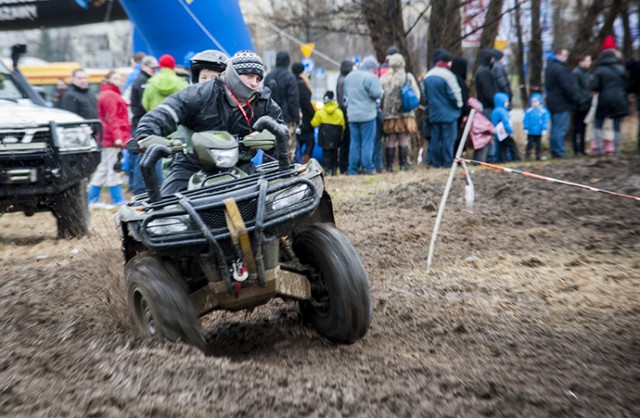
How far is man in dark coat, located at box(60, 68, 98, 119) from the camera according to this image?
13.9m

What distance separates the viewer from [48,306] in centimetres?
688

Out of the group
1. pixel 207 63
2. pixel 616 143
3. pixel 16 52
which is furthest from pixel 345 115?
pixel 207 63

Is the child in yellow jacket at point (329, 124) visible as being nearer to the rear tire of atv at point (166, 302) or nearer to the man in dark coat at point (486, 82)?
the man in dark coat at point (486, 82)

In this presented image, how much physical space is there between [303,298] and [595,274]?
128 inches

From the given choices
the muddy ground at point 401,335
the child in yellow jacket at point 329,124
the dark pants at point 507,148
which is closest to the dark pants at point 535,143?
the dark pants at point 507,148

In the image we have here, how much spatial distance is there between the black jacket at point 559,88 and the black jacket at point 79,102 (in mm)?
8432

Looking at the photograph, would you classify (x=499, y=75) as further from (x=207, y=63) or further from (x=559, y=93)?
(x=207, y=63)

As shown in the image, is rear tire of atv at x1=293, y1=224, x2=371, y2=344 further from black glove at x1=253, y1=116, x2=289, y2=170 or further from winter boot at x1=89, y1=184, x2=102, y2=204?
winter boot at x1=89, y1=184, x2=102, y2=204

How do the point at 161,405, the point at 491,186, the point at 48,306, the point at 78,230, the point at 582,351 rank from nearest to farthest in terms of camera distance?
the point at 161,405
the point at 582,351
the point at 48,306
the point at 78,230
the point at 491,186

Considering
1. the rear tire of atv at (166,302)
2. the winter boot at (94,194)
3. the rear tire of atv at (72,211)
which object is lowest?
the winter boot at (94,194)

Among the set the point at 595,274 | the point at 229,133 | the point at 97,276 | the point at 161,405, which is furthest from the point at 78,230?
the point at 161,405

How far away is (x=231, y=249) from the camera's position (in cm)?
494

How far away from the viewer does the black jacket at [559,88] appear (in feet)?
51.8

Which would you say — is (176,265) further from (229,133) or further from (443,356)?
(443,356)
